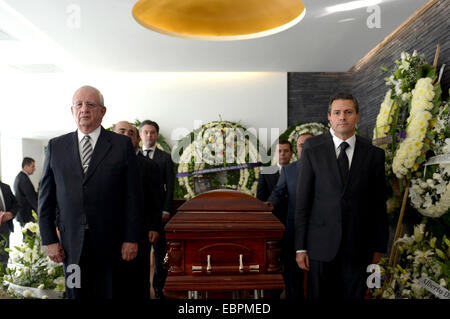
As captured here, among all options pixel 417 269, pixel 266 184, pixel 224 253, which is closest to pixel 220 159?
pixel 266 184

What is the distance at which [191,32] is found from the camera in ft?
8.03

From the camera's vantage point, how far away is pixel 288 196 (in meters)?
3.17

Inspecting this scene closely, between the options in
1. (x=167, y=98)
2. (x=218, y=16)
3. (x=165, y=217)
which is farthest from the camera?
(x=167, y=98)

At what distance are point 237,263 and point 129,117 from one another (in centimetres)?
501

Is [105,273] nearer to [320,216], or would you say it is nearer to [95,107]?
[95,107]

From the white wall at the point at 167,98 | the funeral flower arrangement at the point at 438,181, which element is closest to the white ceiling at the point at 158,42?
the white wall at the point at 167,98

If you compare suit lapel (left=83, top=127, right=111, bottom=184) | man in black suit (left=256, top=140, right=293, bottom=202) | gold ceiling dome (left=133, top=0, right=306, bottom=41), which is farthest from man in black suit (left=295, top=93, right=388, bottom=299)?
man in black suit (left=256, top=140, right=293, bottom=202)

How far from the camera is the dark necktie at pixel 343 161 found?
1986mm

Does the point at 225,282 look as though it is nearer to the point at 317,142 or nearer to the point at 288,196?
the point at 317,142

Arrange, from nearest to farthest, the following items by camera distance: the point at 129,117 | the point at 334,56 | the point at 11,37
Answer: the point at 11,37, the point at 334,56, the point at 129,117

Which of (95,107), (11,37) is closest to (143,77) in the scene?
(11,37)

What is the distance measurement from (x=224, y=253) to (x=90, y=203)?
2.54 ft

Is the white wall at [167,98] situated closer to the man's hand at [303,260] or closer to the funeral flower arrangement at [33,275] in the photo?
the funeral flower arrangement at [33,275]

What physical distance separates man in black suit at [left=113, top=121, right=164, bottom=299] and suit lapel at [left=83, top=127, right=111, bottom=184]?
742mm
